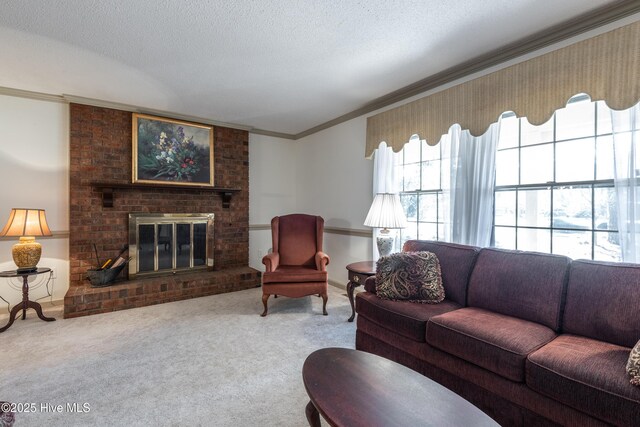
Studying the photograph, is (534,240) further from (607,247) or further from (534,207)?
(607,247)

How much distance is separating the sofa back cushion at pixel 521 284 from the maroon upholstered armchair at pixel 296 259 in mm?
1562

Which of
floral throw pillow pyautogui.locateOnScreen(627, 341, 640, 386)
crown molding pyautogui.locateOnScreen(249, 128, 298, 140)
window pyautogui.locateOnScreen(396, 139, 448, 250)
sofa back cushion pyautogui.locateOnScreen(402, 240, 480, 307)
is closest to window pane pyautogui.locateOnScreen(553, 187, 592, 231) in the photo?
sofa back cushion pyautogui.locateOnScreen(402, 240, 480, 307)

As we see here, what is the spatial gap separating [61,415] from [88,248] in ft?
7.87

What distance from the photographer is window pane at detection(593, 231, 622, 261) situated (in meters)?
1.90

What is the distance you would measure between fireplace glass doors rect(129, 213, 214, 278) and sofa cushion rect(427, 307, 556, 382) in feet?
11.2

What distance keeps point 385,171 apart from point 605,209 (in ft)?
6.37

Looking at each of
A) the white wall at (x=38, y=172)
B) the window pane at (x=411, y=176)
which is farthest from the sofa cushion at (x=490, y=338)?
the white wall at (x=38, y=172)

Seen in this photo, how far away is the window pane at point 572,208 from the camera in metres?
2.04

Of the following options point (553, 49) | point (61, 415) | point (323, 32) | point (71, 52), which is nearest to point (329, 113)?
point (323, 32)

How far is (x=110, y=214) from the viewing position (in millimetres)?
3627

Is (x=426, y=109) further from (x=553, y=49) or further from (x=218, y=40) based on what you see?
(x=218, y=40)

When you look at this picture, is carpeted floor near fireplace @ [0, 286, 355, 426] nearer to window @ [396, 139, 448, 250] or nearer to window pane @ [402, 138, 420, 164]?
window @ [396, 139, 448, 250]

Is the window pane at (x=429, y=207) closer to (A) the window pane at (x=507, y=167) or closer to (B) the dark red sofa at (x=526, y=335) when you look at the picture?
(A) the window pane at (x=507, y=167)

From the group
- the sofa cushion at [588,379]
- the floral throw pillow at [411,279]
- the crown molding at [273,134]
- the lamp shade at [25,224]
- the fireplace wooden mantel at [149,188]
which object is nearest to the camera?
the sofa cushion at [588,379]
